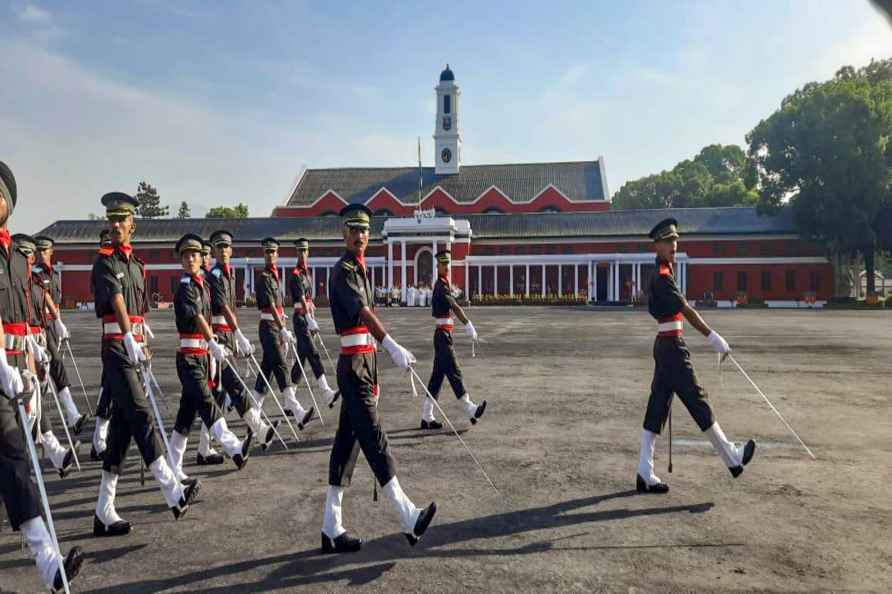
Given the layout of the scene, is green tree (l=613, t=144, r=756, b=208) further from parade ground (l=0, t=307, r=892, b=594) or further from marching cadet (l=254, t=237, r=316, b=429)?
marching cadet (l=254, t=237, r=316, b=429)

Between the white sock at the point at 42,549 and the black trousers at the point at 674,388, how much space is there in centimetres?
455

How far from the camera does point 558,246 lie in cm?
5219

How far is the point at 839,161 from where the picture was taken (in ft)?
137

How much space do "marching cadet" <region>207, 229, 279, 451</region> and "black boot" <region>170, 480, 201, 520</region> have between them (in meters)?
1.49

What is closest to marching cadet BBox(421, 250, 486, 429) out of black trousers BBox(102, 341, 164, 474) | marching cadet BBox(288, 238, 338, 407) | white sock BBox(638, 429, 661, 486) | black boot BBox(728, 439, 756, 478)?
marching cadet BBox(288, 238, 338, 407)

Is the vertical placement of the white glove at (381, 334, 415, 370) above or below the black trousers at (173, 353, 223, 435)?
above

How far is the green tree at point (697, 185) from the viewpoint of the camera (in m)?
69.6

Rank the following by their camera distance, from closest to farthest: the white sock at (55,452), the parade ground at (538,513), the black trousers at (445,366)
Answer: the parade ground at (538,513)
the white sock at (55,452)
the black trousers at (445,366)

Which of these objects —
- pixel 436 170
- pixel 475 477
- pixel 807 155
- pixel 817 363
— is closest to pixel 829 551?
pixel 475 477

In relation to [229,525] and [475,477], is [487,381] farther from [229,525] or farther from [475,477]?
[229,525]

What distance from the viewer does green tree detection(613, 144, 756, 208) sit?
6956cm

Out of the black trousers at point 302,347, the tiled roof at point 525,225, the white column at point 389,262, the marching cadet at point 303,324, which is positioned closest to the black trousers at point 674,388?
the marching cadet at point 303,324

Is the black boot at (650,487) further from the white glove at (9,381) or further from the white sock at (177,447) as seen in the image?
the white glove at (9,381)

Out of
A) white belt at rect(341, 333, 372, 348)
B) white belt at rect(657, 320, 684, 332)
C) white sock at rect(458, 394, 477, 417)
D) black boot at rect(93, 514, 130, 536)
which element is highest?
white belt at rect(341, 333, 372, 348)
